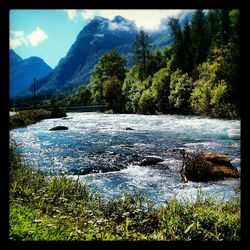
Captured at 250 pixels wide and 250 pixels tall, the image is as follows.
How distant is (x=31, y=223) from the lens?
18.8ft

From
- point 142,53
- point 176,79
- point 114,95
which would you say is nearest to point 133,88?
point 114,95

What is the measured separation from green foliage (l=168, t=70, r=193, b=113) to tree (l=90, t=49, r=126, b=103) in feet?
15.8

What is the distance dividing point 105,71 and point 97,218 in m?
20.1

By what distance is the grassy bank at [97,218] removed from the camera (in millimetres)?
5581

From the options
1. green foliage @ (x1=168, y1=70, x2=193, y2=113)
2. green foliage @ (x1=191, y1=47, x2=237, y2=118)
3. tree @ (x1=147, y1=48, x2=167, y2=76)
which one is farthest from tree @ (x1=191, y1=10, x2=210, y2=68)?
green foliage @ (x1=168, y1=70, x2=193, y2=113)

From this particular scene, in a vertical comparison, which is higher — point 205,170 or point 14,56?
point 14,56

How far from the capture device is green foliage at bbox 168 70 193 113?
32.8 m

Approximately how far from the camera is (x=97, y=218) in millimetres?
6750

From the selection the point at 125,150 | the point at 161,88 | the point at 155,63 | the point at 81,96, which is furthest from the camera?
the point at 155,63

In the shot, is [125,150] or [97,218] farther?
[125,150]

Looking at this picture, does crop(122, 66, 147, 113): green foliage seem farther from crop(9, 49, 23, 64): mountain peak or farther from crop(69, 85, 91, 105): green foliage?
crop(9, 49, 23, 64): mountain peak

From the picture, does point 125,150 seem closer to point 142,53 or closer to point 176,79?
point 142,53

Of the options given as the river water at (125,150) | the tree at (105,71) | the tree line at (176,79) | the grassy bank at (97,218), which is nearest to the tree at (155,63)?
the tree line at (176,79)

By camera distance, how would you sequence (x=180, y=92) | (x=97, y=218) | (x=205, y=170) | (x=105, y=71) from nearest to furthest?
(x=97, y=218), (x=205, y=170), (x=105, y=71), (x=180, y=92)
